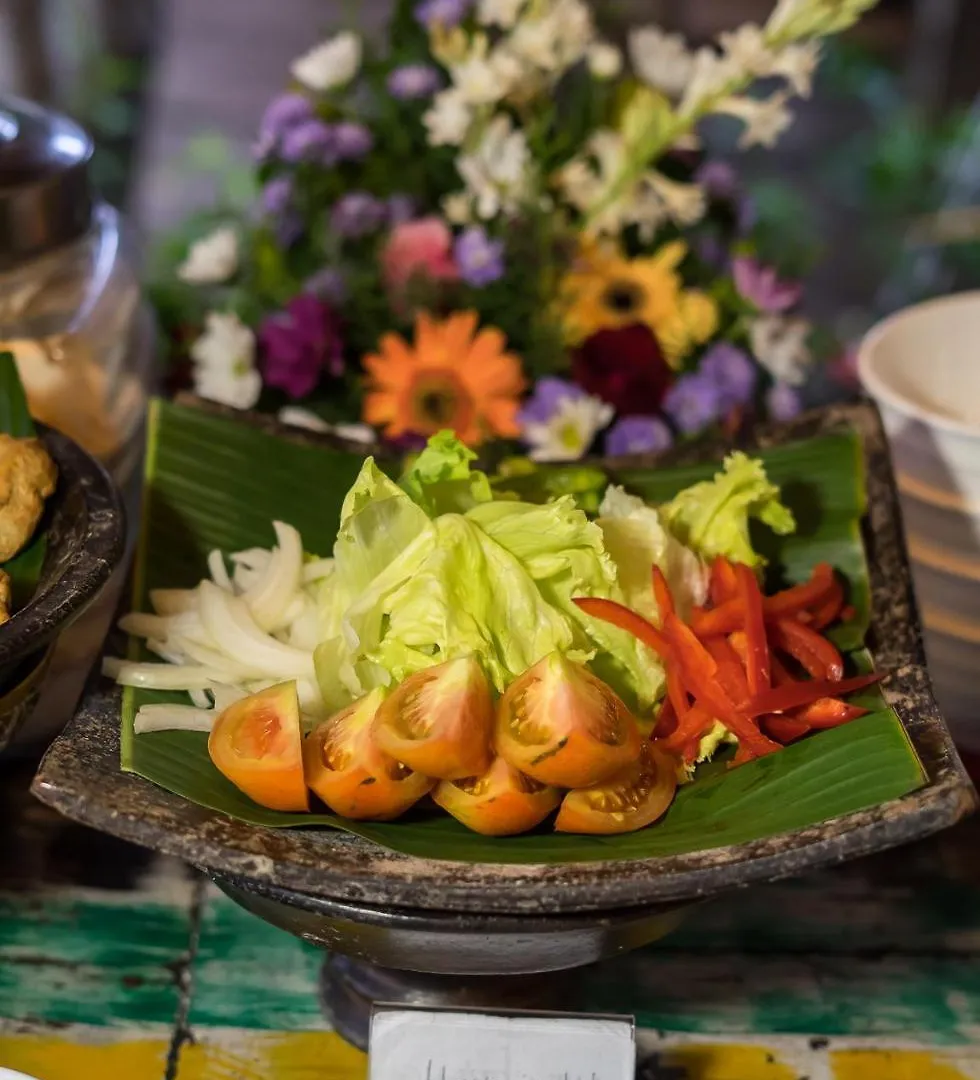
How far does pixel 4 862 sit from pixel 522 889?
74cm

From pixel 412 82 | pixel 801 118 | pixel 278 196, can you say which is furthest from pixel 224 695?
pixel 801 118

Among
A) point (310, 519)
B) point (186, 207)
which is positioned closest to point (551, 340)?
point (310, 519)

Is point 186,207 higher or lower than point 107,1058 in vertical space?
lower

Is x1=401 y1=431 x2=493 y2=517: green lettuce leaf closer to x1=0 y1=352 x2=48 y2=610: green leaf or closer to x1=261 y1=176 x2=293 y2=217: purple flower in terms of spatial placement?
x1=0 y1=352 x2=48 y2=610: green leaf

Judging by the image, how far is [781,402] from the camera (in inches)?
72.6

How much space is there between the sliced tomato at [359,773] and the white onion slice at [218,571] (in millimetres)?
304

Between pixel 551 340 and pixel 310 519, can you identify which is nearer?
pixel 310 519

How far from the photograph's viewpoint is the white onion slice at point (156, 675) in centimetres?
116

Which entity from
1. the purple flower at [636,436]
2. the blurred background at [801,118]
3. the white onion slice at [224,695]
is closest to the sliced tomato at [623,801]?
the white onion slice at [224,695]

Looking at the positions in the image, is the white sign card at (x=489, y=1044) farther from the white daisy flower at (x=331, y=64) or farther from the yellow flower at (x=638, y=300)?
the white daisy flower at (x=331, y=64)

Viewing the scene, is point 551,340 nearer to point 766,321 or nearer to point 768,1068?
point 766,321

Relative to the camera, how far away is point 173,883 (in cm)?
141

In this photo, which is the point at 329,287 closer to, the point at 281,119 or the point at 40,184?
the point at 281,119

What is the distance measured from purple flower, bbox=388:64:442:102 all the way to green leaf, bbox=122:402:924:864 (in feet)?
2.14
